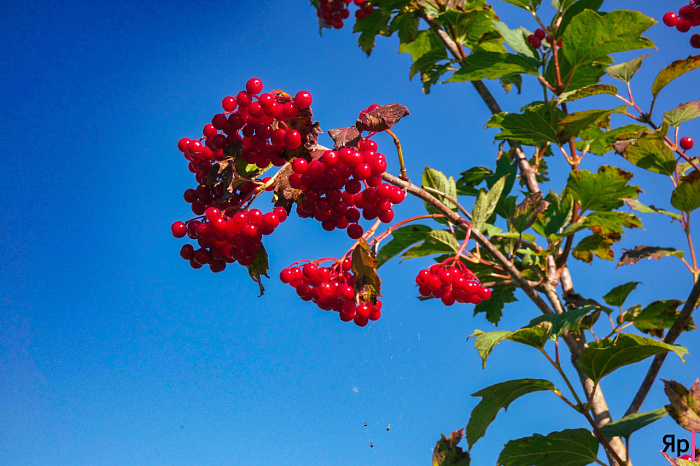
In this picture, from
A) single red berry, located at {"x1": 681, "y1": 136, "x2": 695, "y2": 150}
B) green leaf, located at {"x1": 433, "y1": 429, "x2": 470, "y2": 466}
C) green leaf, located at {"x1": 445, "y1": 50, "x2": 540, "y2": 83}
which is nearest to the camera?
green leaf, located at {"x1": 433, "y1": 429, "x2": 470, "y2": 466}

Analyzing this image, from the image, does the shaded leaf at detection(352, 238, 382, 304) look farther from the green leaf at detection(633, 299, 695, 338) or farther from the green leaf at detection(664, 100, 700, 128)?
the green leaf at detection(664, 100, 700, 128)

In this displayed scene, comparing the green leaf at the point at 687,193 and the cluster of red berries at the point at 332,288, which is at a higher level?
the green leaf at the point at 687,193

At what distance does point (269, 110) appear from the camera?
1189mm

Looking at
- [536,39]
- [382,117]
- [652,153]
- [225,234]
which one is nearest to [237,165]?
[225,234]

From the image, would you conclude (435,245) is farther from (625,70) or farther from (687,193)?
(625,70)

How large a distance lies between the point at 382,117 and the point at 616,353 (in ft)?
3.79

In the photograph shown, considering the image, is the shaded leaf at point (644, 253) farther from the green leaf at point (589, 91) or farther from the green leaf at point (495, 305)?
the green leaf at point (589, 91)

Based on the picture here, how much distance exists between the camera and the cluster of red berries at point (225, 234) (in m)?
1.26

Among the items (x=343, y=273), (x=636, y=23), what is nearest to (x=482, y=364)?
(x=343, y=273)

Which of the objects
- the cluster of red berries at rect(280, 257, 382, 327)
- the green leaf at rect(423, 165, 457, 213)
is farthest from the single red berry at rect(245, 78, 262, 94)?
the green leaf at rect(423, 165, 457, 213)

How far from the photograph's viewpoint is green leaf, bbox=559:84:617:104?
6.42ft

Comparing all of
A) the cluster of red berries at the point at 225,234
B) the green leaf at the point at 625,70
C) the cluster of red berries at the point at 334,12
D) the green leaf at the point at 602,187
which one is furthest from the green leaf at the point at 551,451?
the cluster of red berries at the point at 334,12

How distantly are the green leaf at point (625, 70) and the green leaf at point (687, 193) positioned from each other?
0.54 meters

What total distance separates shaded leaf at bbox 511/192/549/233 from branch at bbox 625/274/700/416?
60cm
